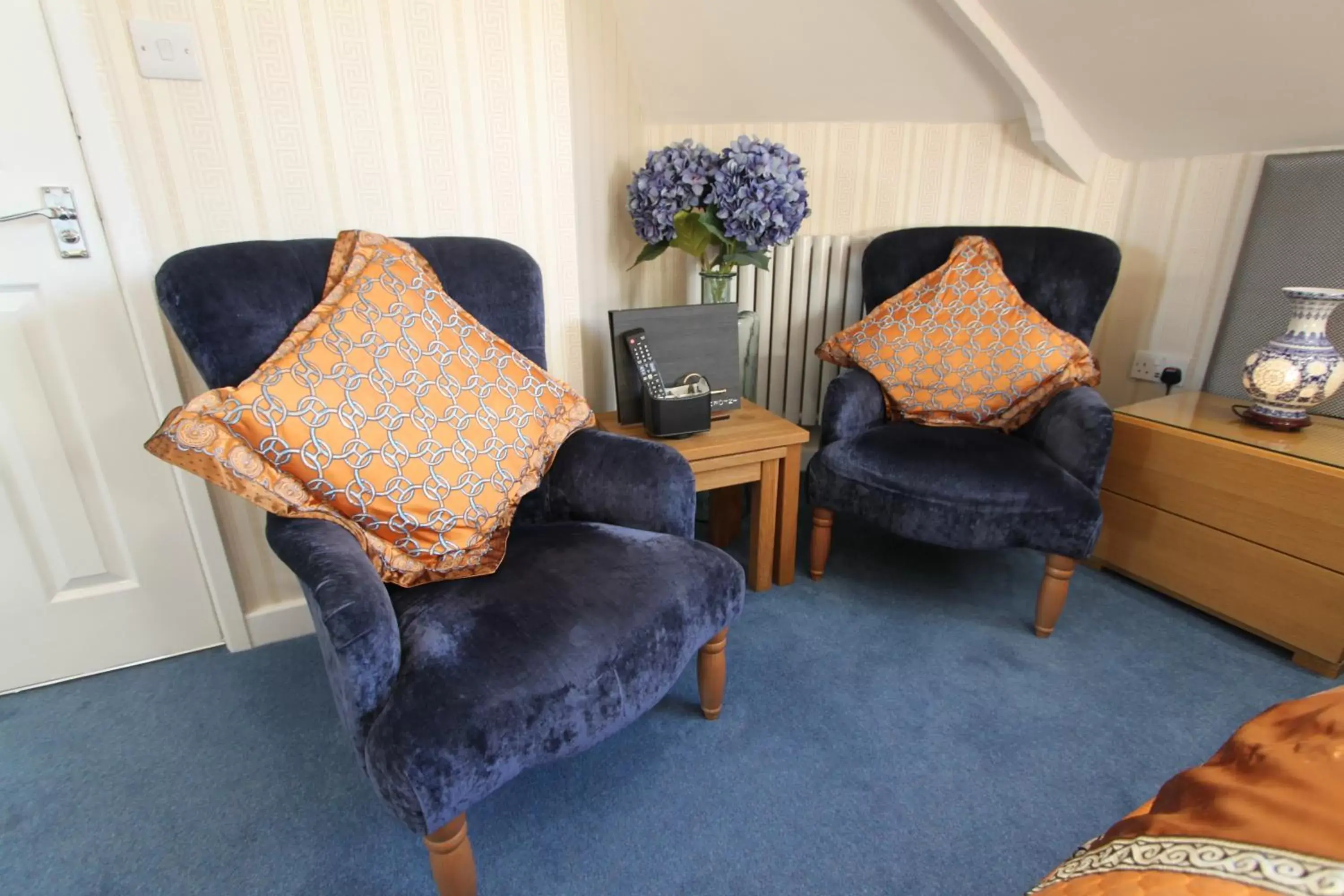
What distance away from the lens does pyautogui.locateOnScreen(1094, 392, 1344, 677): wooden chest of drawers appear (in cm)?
147

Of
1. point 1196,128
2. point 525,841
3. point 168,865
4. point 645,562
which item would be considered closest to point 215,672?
point 168,865

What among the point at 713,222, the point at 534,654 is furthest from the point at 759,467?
the point at 534,654

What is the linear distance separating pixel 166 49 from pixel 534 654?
1314 millimetres

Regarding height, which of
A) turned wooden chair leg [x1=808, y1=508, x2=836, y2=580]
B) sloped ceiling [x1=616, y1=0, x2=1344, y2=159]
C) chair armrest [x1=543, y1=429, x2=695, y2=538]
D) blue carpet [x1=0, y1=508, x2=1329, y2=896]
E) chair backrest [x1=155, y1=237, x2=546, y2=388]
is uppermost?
sloped ceiling [x1=616, y1=0, x2=1344, y2=159]

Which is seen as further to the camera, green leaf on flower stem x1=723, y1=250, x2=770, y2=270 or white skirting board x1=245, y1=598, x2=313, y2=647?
green leaf on flower stem x1=723, y1=250, x2=770, y2=270

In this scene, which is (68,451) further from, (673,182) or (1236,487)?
(1236,487)

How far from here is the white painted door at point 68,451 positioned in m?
1.22

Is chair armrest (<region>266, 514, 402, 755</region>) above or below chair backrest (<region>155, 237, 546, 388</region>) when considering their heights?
below

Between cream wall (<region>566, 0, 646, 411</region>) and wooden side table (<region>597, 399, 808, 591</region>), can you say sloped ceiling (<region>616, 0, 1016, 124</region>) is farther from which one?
wooden side table (<region>597, 399, 808, 591</region>)

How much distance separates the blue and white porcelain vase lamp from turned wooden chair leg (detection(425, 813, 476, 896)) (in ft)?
6.49

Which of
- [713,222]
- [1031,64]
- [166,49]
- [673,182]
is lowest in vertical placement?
[713,222]

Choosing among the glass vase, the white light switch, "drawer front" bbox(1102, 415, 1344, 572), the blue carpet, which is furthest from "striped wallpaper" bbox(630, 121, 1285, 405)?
the white light switch

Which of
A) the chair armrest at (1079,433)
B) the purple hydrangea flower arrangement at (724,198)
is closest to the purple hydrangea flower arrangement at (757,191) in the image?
the purple hydrangea flower arrangement at (724,198)

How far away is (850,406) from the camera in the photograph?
5.86ft
